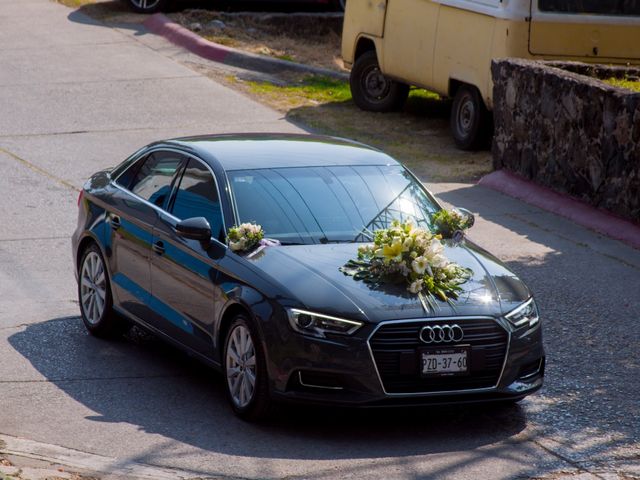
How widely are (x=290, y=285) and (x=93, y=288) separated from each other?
2.64 m

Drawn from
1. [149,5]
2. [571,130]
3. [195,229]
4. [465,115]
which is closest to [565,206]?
[571,130]

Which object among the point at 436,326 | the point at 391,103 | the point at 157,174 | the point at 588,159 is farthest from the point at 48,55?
the point at 436,326

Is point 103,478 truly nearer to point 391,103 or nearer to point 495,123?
point 495,123

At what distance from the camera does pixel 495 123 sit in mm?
15055

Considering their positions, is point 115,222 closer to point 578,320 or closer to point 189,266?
point 189,266

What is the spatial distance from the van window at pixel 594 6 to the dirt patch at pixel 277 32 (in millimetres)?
6944

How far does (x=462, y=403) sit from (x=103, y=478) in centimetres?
206

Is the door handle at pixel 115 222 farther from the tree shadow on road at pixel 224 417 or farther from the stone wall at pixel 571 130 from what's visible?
the stone wall at pixel 571 130

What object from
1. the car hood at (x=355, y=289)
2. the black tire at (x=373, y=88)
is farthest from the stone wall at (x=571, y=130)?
the car hood at (x=355, y=289)

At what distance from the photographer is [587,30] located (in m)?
15.6

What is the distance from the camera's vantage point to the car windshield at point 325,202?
8.18 meters

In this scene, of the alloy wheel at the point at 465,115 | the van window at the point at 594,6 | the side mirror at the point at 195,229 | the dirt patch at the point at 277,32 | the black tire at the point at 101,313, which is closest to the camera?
the side mirror at the point at 195,229

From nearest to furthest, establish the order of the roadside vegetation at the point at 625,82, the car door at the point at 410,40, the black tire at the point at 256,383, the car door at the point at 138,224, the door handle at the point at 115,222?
the black tire at the point at 256,383, the car door at the point at 138,224, the door handle at the point at 115,222, the roadside vegetation at the point at 625,82, the car door at the point at 410,40

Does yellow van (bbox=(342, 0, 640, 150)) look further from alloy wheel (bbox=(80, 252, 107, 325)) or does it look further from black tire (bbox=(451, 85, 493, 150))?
alloy wheel (bbox=(80, 252, 107, 325))
